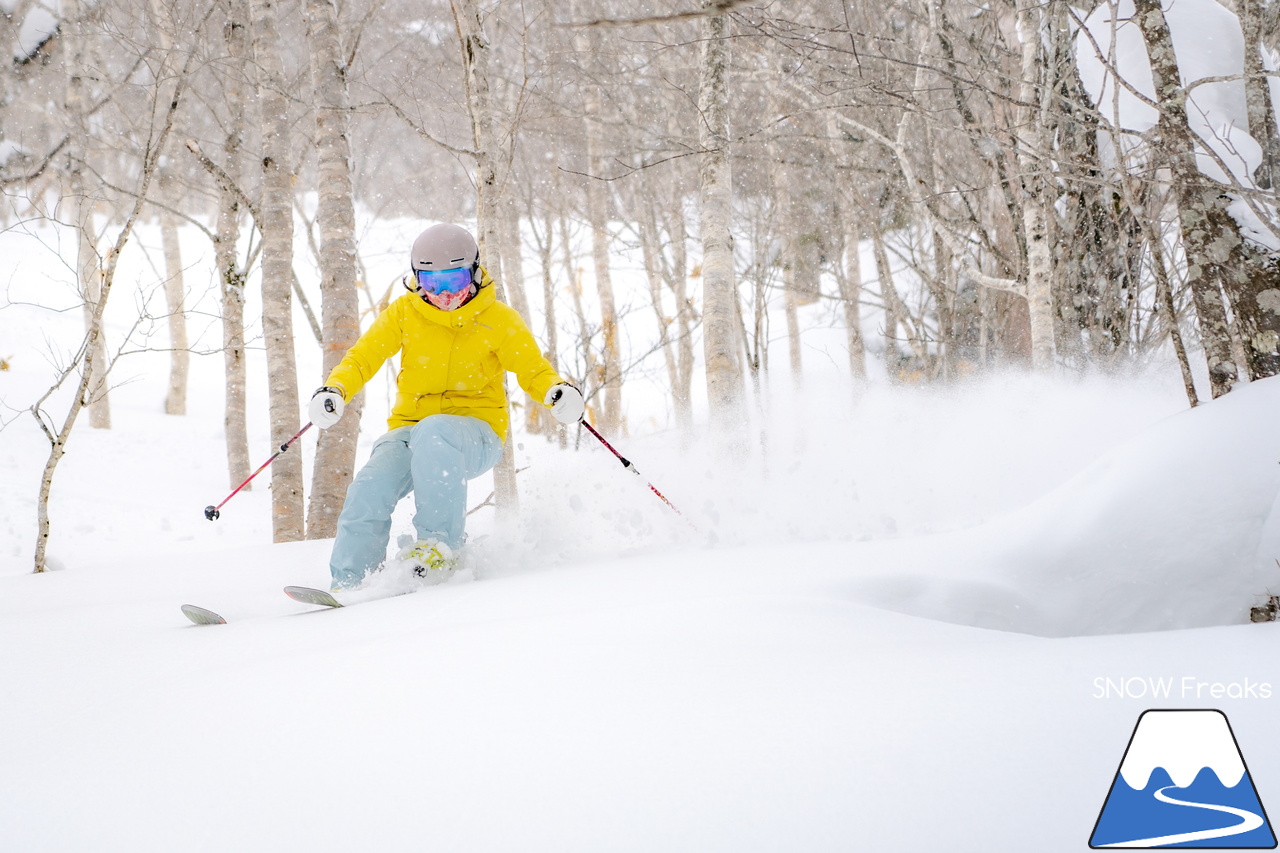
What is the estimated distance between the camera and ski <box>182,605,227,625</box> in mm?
2508

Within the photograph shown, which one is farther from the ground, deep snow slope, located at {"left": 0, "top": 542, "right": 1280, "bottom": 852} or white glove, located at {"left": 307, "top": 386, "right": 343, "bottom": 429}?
white glove, located at {"left": 307, "top": 386, "right": 343, "bottom": 429}

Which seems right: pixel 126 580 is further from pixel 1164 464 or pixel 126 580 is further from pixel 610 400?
pixel 610 400

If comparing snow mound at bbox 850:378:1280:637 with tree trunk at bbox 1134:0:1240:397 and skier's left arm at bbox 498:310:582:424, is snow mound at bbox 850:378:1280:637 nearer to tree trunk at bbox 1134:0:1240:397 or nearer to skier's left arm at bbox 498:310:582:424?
tree trunk at bbox 1134:0:1240:397

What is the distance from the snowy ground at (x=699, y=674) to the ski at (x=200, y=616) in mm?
64

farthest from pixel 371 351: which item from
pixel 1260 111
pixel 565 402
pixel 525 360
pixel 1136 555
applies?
pixel 1260 111

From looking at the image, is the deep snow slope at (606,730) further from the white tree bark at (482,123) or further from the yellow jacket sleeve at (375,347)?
the white tree bark at (482,123)

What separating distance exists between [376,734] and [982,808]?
3.29 ft

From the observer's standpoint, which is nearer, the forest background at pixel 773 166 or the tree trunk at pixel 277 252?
the forest background at pixel 773 166

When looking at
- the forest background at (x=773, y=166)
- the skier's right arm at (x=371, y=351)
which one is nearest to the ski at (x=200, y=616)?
the skier's right arm at (x=371, y=351)

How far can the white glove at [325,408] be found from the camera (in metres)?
3.29

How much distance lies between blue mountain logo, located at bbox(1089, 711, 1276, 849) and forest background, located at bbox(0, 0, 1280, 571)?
1411 millimetres

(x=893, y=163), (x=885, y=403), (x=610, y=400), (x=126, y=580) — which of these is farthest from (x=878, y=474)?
(x=610, y=400)

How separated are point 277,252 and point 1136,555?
574 cm

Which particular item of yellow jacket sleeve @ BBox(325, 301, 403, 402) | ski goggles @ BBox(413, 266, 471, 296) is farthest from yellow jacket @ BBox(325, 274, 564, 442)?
ski goggles @ BBox(413, 266, 471, 296)
